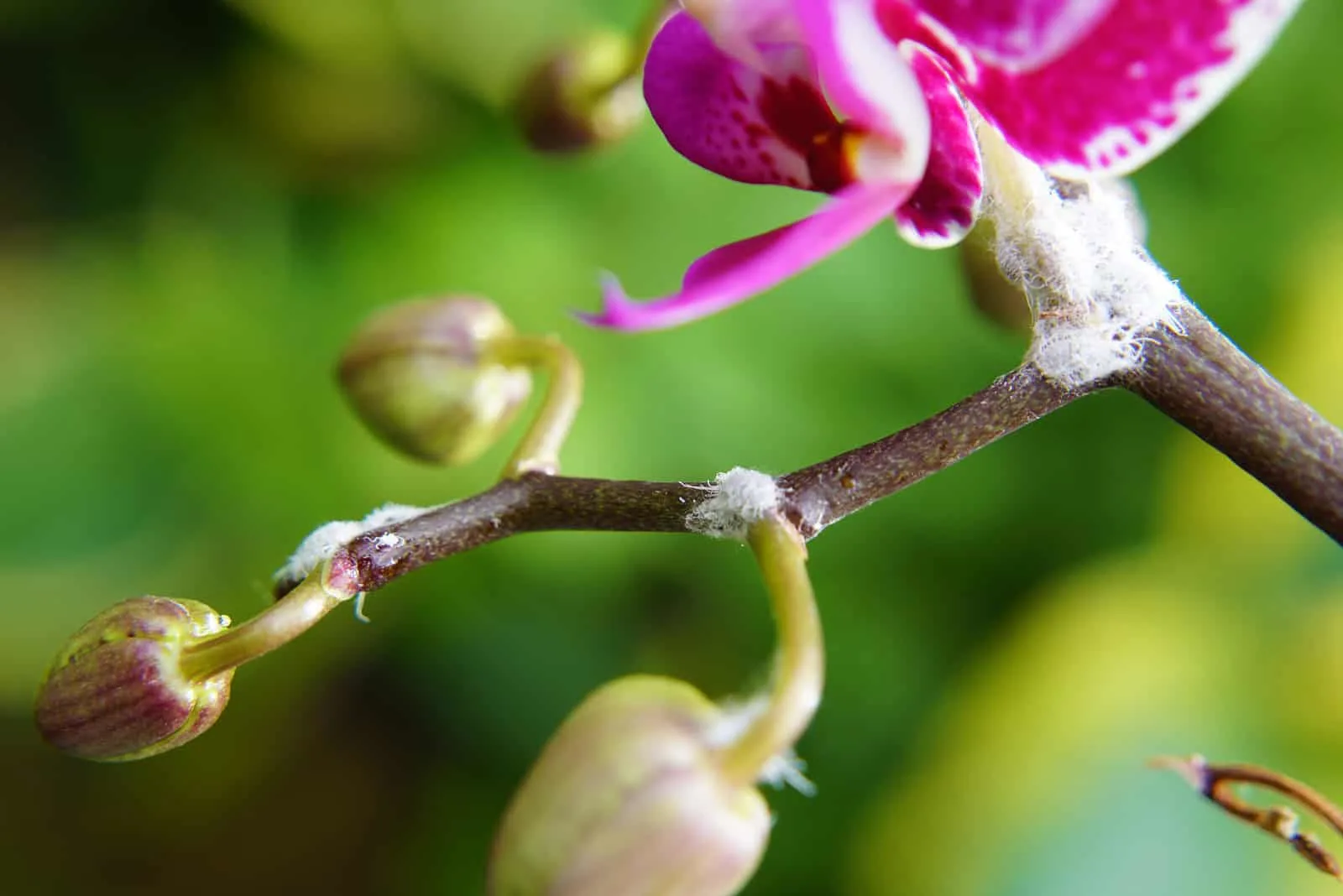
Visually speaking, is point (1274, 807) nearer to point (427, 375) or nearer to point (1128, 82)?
point (1128, 82)

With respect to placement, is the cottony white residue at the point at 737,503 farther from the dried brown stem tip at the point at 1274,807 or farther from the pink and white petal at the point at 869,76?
the dried brown stem tip at the point at 1274,807

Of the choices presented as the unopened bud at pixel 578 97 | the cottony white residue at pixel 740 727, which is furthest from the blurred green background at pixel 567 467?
the cottony white residue at pixel 740 727

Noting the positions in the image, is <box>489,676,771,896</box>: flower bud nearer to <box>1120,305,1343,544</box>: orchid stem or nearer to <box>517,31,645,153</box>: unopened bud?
<box>1120,305,1343,544</box>: orchid stem

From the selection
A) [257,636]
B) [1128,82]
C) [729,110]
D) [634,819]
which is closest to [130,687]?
[257,636]

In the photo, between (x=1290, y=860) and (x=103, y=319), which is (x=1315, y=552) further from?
(x=103, y=319)

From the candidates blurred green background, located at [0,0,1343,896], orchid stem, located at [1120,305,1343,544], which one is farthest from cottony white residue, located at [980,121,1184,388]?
blurred green background, located at [0,0,1343,896]

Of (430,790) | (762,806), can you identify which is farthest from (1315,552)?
(762,806)
